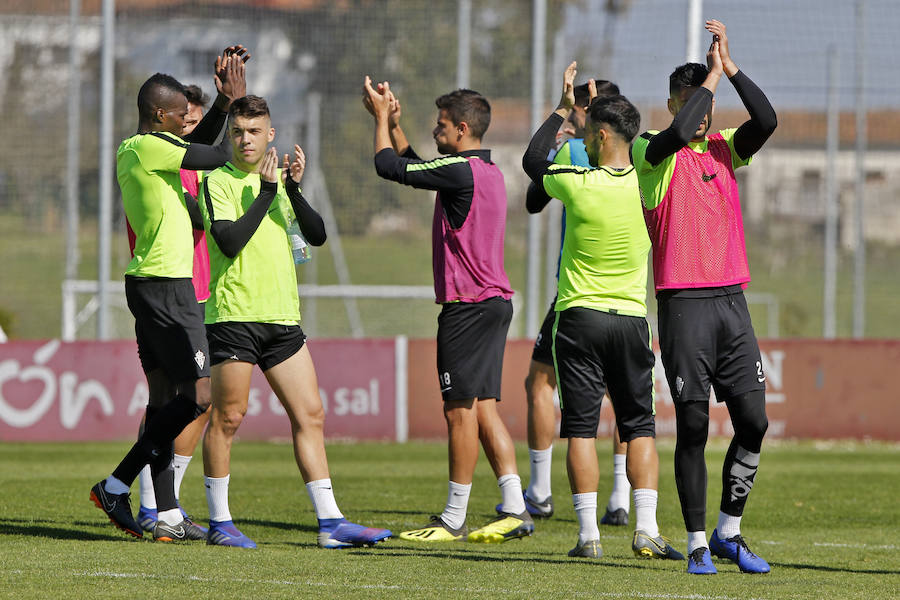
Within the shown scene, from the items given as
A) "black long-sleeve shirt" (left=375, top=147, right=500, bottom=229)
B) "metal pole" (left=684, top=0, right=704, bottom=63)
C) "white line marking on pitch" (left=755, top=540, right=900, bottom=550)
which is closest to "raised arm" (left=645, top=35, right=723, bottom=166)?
"black long-sleeve shirt" (left=375, top=147, right=500, bottom=229)

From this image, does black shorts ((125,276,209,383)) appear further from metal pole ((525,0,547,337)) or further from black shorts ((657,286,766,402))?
metal pole ((525,0,547,337))

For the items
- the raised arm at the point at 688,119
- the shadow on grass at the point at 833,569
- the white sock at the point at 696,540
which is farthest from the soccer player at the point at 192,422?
the shadow on grass at the point at 833,569

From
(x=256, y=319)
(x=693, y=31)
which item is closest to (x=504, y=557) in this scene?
(x=256, y=319)

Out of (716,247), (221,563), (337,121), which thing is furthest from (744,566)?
(337,121)

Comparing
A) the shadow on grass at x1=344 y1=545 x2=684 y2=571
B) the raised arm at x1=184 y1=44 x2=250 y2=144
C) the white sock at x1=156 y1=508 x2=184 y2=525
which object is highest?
the raised arm at x1=184 y1=44 x2=250 y2=144

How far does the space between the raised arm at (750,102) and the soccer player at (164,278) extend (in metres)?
2.59

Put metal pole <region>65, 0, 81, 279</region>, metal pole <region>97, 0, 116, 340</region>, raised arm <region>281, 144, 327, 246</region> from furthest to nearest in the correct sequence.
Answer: metal pole <region>65, 0, 81, 279</region>
metal pole <region>97, 0, 116, 340</region>
raised arm <region>281, 144, 327, 246</region>

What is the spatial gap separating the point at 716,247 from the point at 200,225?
307 centimetres

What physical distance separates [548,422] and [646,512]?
6.57 ft

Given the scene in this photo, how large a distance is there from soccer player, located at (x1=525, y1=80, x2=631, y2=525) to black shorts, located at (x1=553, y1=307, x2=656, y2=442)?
1.59m

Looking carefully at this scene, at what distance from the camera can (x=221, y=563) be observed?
621 centimetres

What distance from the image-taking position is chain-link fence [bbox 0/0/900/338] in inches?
647

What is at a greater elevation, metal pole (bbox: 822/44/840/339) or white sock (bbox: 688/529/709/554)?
metal pole (bbox: 822/44/840/339)

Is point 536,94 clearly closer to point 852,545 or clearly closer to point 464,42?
point 464,42
